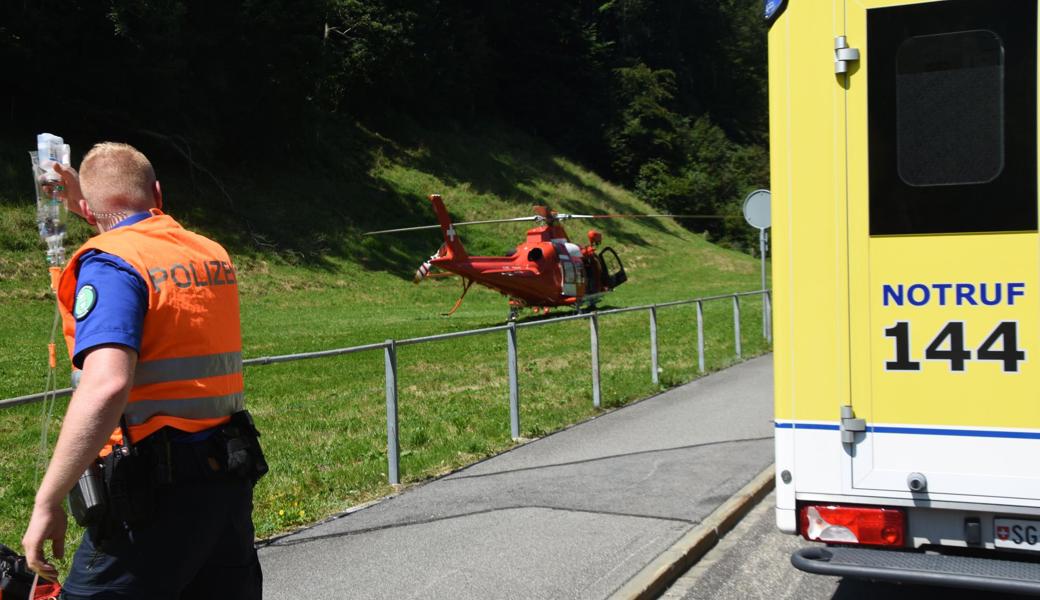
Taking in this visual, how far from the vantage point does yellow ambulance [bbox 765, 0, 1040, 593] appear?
4449mm

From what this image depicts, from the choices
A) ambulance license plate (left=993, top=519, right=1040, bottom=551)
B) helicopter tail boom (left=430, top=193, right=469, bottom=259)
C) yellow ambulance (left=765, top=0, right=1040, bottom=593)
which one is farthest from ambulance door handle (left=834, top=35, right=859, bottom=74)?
helicopter tail boom (left=430, top=193, right=469, bottom=259)

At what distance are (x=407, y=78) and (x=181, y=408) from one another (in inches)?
2181

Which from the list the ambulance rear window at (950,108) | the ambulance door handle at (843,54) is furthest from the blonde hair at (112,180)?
the ambulance rear window at (950,108)

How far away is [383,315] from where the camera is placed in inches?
1150

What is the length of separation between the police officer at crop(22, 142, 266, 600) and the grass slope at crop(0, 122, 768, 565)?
337 cm

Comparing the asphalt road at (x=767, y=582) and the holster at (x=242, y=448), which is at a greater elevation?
the holster at (x=242, y=448)

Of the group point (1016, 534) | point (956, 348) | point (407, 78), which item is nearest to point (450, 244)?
point (956, 348)

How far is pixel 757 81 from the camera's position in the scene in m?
98.9

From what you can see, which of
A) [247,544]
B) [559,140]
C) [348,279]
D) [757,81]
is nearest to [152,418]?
[247,544]

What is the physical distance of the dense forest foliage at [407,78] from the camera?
1428 inches

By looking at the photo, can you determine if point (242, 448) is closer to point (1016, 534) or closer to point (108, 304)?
point (108, 304)

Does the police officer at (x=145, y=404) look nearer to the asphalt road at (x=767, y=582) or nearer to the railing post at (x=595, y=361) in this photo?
the asphalt road at (x=767, y=582)

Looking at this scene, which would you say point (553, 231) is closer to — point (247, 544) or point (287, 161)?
point (287, 161)

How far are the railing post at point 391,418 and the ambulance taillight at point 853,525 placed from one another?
4.06 m
